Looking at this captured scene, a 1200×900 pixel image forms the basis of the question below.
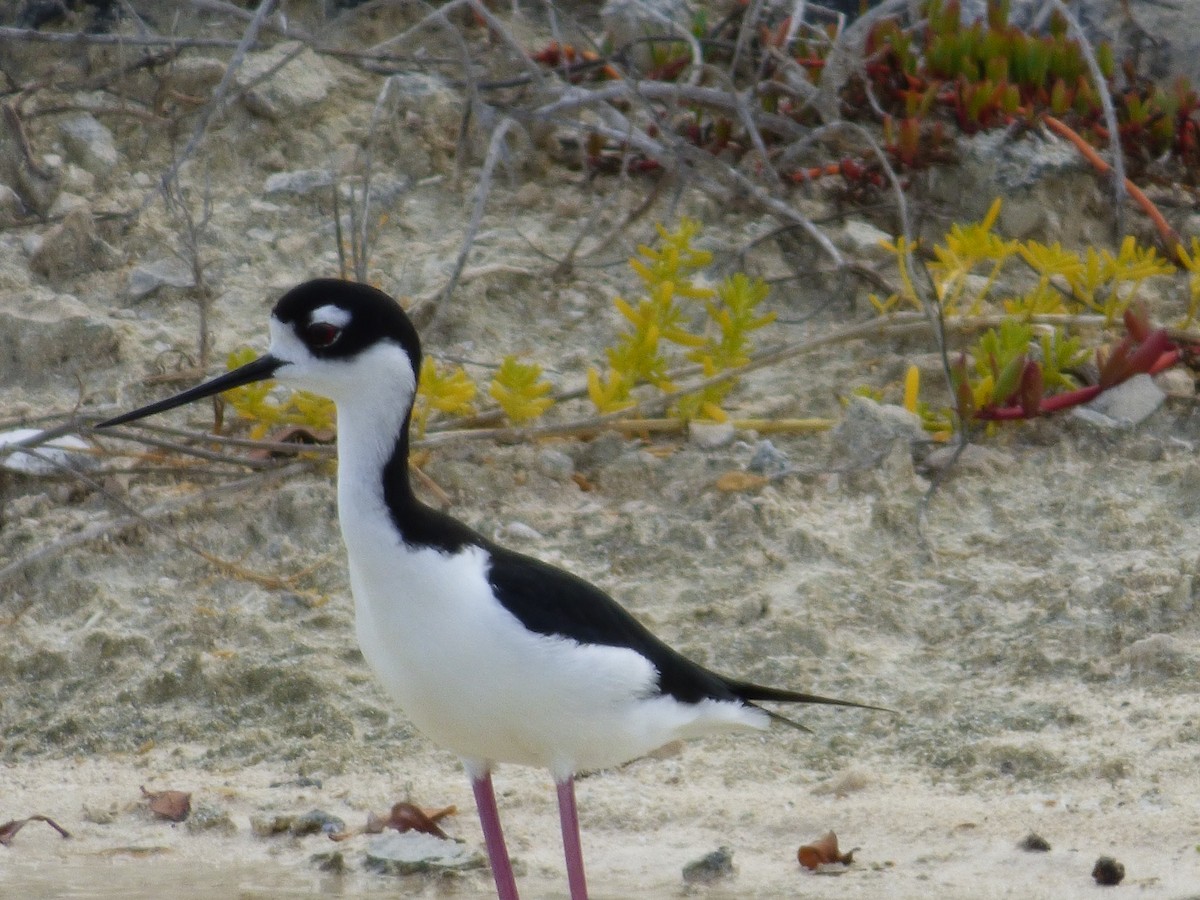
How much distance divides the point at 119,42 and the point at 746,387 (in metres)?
1.90

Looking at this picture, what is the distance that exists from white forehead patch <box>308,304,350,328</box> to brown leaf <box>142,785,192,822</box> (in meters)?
1.12

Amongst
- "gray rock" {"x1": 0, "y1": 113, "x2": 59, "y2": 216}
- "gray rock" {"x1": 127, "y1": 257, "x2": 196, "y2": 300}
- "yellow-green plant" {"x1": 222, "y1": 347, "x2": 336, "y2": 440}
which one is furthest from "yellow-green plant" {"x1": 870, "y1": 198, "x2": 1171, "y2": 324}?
"gray rock" {"x1": 0, "y1": 113, "x2": 59, "y2": 216}

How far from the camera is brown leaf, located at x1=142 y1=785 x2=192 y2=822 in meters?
3.33

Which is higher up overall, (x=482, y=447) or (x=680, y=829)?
(x=482, y=447)

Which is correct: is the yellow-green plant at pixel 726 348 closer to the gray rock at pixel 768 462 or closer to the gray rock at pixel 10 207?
the gray rock at pixel 768 462

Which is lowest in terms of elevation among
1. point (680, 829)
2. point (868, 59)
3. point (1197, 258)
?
point (680, 829)

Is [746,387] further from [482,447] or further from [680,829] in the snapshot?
[680,829]

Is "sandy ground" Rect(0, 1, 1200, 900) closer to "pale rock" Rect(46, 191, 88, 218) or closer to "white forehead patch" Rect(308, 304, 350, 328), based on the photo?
"pale rock" Rect(46, 191, 88, 218)

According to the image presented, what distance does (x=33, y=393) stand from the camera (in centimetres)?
469

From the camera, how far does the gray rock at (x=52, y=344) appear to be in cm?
477

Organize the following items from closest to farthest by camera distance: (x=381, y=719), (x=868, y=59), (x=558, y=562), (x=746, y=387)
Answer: (x=381, y=719)
(x=558, y=562)
(x=746, y=387)
(x=868, y=59)

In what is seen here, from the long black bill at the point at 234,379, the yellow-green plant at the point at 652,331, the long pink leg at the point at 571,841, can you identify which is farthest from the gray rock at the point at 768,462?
the long black bill at the point at 234,379

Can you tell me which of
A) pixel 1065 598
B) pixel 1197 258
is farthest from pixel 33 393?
pixel 1197 258

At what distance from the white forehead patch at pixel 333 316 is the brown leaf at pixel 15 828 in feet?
3.95
